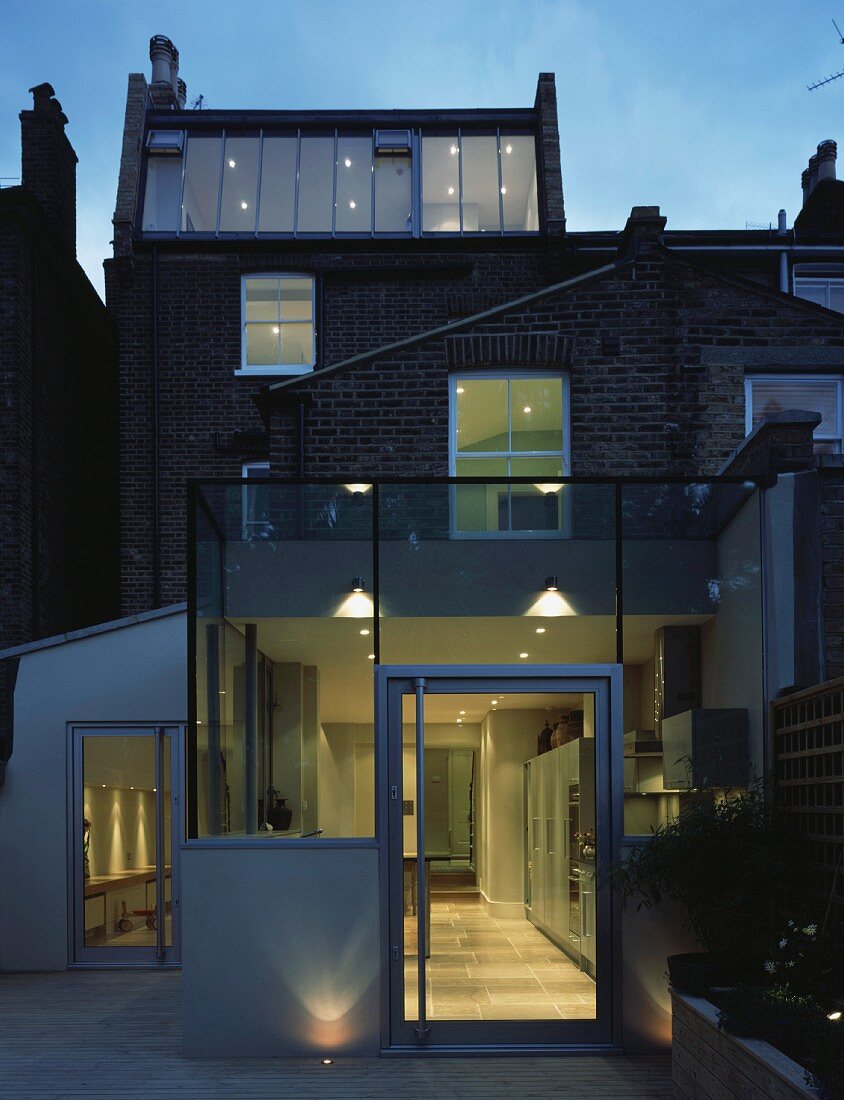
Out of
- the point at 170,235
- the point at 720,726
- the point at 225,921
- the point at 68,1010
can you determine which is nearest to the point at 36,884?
the point at 68,1010

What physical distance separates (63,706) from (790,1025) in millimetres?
7617

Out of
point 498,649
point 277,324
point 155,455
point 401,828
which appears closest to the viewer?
point 401,828

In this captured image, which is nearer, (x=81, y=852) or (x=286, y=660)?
(x=286, y=660)

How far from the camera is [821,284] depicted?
13.9 m

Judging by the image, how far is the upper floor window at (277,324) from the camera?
13.4 m

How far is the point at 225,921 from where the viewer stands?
7254 mm

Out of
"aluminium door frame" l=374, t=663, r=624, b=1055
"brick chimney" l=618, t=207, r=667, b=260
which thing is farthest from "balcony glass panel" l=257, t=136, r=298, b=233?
"aluminium door frame" l=374, t=663, r=624, b=1055

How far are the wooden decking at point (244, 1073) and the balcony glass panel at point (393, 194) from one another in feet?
31.6

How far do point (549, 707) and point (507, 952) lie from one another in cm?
159

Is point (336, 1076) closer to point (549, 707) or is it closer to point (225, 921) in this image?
point (225, 921)

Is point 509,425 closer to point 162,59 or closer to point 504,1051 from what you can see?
point 504,1051

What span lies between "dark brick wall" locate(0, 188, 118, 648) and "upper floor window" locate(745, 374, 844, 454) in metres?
7.47

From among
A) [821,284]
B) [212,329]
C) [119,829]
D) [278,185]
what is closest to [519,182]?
[278,185]

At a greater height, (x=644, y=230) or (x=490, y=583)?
(x=644, y=230)
